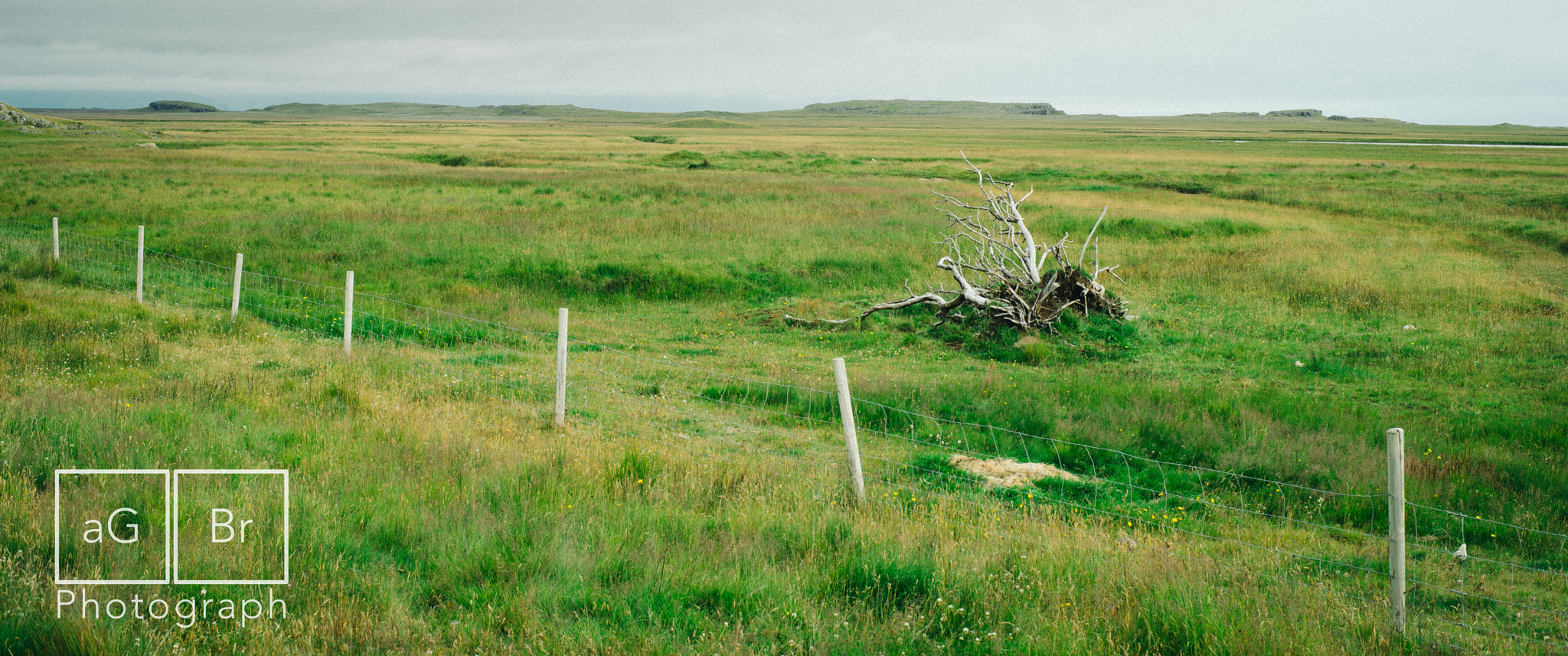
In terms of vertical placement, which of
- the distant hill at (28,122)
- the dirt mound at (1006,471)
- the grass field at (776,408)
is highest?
the distant hill at (28,122)

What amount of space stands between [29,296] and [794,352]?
1231 centimetres

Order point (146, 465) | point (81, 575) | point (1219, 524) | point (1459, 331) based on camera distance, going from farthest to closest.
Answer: point (1459, 331), point (1219, 524), point (146, 465), point (81, 575)

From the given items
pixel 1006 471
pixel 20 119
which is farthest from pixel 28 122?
pixel 1006 471

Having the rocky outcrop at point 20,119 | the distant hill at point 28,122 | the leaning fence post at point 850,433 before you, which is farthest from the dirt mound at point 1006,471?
the rocky outcrop at point 20,119

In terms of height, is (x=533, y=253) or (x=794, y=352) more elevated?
(x=533, y=253)

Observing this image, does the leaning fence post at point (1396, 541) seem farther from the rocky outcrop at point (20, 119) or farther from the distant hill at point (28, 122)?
the rocky outcrop at point (20, 119)

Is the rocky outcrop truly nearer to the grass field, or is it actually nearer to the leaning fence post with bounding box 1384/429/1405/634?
the grass field

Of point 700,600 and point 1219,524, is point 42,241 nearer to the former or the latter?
point 700,600

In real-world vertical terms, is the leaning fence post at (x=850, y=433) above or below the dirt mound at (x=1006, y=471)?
above

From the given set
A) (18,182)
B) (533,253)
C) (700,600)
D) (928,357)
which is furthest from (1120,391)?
(18,182)

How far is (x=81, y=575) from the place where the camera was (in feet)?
14.7

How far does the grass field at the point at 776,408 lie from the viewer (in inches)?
181

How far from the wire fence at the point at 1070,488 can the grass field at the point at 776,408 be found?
0.31ft

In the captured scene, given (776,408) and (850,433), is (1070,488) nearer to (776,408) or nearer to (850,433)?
(850,433)
